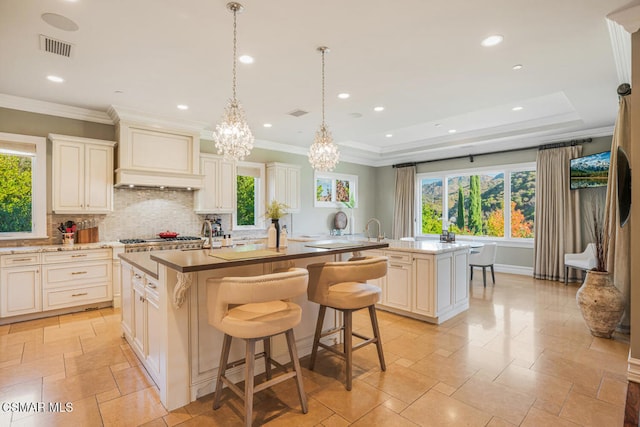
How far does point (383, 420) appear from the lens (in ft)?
6.76

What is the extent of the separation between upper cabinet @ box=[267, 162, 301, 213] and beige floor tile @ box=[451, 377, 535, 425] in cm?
477

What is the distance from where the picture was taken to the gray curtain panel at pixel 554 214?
233 inches

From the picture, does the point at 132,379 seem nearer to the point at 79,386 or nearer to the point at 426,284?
the point at 79,386

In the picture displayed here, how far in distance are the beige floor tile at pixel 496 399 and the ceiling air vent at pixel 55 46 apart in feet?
14.2

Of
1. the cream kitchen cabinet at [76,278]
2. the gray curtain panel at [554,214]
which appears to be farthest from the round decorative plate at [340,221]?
the cream kitchen cabinet at [76,278]

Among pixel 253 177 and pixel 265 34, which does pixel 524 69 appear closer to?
pixel 265 34

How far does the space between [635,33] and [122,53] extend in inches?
170

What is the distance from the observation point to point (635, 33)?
2.46 m

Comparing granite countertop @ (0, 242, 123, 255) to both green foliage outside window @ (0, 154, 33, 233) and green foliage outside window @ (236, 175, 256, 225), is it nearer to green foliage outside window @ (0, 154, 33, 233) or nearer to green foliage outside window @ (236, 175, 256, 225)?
green foliage outside window @ (0, 154, 33, 233)

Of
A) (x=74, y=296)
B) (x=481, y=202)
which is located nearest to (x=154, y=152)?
(x=74, y=296)

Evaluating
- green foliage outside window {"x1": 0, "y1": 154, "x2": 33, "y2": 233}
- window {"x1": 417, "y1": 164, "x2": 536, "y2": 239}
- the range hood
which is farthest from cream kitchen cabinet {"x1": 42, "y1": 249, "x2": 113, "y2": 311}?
window {"x1": 417, "y1": 164, "x2": 536, "y2": 239}

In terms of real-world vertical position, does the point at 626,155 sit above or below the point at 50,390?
above

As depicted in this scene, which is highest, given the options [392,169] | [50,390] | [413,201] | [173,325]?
Answer: [392,169]

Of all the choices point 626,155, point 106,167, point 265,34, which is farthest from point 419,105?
point 106,167
